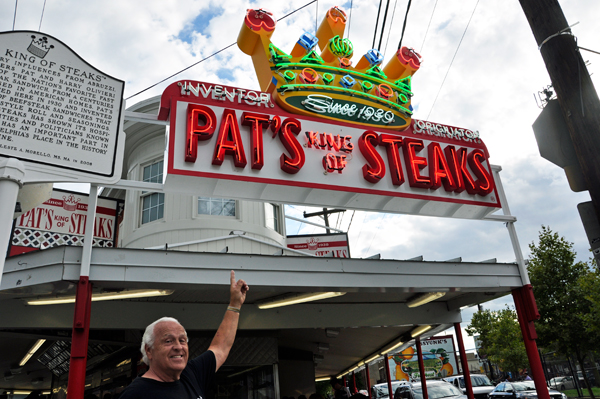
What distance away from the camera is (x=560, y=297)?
62.6ft

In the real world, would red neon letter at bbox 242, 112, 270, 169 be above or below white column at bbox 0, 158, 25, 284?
above

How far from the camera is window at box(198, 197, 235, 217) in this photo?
12.6m

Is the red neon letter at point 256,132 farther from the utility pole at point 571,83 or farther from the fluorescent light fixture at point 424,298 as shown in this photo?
the utility pole at point 571,83

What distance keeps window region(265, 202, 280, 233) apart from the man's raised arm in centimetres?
1006

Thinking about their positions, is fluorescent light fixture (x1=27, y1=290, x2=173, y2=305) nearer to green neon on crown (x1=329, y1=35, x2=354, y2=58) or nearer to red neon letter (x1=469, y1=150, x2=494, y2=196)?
green neon on crown (x1=329, y1=35, x2=354, y2=58)

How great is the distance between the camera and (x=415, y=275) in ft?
26.7

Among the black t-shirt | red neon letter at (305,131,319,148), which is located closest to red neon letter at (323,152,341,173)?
red neon letter at (305,131,319,148)

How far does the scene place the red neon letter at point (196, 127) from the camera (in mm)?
8211

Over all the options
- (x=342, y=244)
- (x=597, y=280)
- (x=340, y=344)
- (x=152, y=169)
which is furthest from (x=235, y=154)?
(x=597, y=280)

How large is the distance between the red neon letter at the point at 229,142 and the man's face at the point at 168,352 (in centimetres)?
593

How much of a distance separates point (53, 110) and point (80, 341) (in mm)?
3590

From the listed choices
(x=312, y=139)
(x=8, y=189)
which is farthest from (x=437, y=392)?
(x=8, y=189)

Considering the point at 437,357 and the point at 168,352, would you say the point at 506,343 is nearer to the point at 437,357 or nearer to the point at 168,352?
the point at 437,357

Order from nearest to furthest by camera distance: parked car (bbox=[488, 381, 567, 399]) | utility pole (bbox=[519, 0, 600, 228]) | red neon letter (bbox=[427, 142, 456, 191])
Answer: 1. utility pole (bbox=[519, 0, 600, 228])
2. red neon letter (bbox=[427, 142, 456, 191])
3. parked car (bbox=[488, 381, 567, 399])
